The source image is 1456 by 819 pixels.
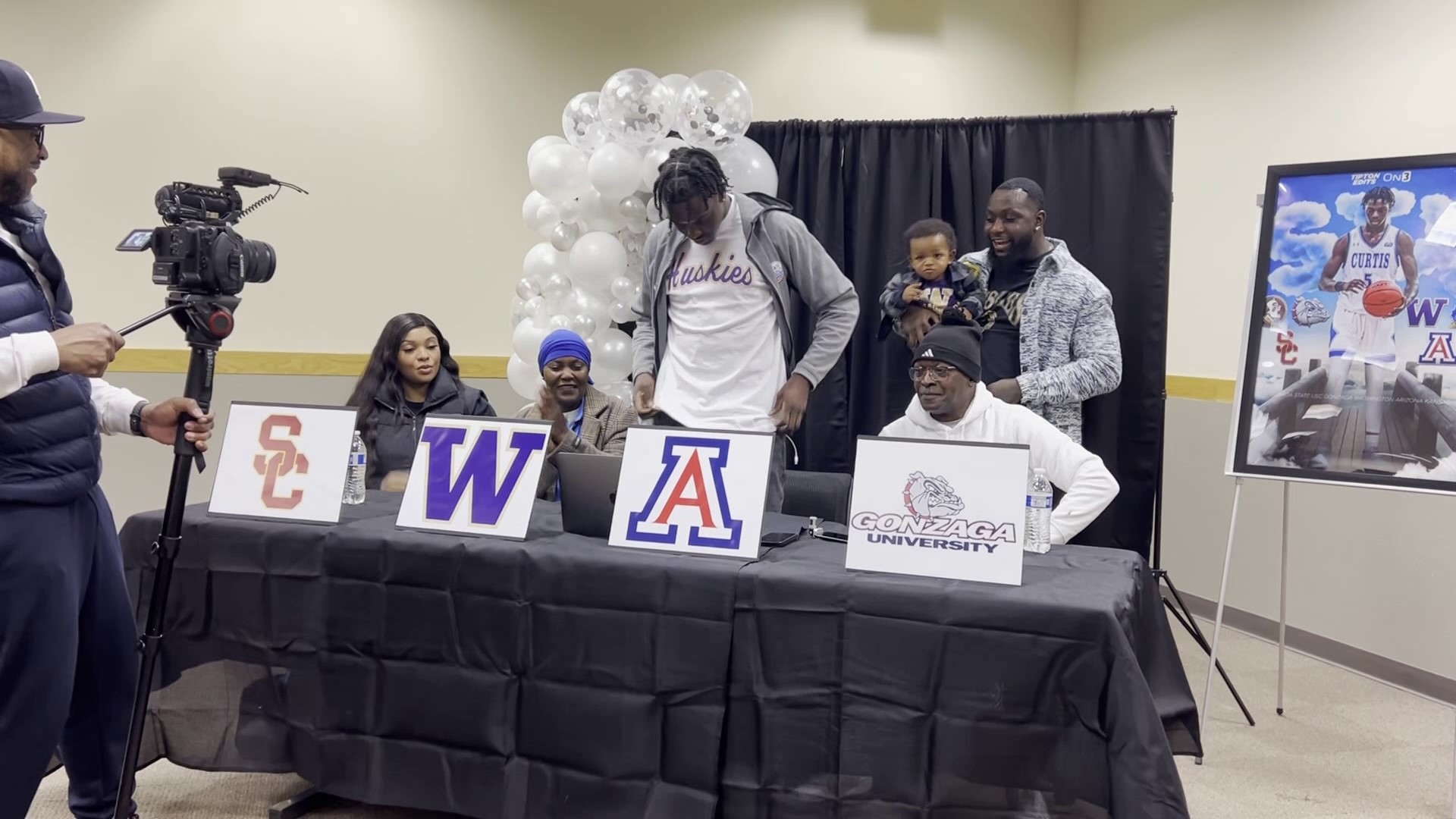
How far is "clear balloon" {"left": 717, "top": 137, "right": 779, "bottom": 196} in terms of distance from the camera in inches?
147

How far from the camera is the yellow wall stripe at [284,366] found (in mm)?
4203

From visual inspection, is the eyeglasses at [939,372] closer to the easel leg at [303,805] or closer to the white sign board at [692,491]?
the white sign board at [692,491]

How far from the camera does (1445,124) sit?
3.26 m

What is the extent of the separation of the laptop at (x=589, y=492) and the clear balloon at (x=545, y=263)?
193cm

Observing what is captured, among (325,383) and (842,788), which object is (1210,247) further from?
(325,383)

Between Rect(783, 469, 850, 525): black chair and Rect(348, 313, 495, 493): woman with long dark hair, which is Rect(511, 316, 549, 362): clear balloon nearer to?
Rect(348, 313, 495, 493): woman with long dark hair

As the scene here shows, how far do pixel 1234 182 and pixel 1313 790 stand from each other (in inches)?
95.8

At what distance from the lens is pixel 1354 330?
8.42ft

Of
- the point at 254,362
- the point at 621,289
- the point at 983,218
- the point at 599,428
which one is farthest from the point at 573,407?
the point at 254,362

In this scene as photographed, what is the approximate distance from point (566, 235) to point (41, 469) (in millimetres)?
2360

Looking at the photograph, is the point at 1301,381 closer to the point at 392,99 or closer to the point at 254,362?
the point at 392,99

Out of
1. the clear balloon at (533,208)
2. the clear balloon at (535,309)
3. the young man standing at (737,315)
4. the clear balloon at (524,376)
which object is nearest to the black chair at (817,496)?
the young man standing at (737,315)

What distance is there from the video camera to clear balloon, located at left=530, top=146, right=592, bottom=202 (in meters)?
2.00

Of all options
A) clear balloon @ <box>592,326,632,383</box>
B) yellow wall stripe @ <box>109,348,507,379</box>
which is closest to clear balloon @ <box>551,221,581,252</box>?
clear balloon @ <box>592,326,632,383</box>
